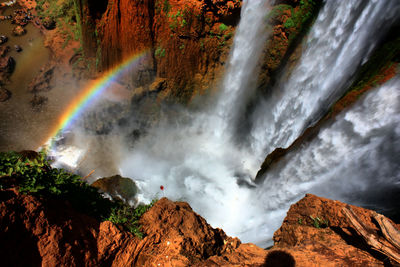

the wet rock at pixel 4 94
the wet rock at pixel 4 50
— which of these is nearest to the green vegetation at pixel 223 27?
the wet rock at pixel 4 94

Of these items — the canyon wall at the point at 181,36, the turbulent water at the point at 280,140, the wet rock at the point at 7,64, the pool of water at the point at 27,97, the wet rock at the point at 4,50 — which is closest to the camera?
the turbulent water at the point at 280,140

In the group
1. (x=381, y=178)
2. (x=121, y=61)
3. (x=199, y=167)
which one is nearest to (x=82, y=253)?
(x=381, y=178)

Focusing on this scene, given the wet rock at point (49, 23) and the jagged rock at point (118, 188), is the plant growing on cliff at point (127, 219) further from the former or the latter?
the wet rock at point (49, 23)

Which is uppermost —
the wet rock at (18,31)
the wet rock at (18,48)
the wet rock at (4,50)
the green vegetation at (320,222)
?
the wet rock at (18,31)

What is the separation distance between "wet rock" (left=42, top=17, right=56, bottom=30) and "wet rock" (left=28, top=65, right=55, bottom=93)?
3.20 meters

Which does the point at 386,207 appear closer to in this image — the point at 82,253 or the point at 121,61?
the point at 82,253

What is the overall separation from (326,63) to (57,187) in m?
6.61

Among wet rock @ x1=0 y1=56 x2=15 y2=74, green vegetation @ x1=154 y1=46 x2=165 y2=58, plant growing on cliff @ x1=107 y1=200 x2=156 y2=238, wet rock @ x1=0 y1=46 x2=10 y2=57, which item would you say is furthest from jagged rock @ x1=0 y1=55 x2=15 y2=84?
plant growing on cliff @ x1=107 y1=200 x2=156 y2=238

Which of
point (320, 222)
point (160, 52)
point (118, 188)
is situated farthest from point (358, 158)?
point (160, 52)

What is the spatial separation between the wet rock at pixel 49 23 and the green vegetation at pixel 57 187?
43.5 feet

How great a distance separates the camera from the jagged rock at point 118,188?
4305 mm

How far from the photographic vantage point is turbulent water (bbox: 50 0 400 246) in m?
3.60

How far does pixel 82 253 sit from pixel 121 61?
29.2 feet

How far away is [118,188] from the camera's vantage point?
4699 millimetres
